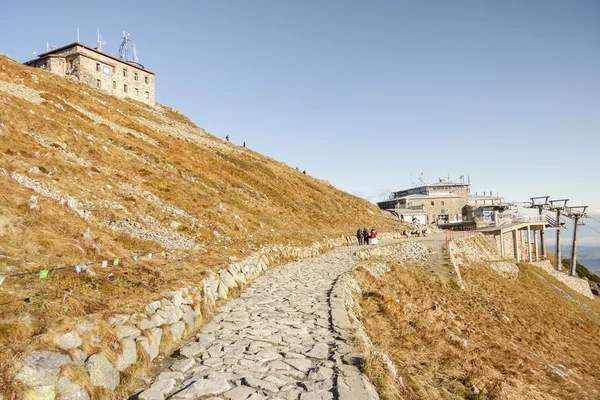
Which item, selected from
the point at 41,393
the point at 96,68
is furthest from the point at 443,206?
the point at 41,393

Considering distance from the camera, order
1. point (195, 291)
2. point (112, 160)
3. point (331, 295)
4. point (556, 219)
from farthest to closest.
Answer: point (556, 219) < point (112, 160) < point (331, 295) < point (195, 291)

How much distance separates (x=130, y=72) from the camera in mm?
73188

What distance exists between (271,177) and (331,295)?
138 ft

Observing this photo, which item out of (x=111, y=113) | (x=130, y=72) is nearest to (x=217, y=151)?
(x=111, y=113)

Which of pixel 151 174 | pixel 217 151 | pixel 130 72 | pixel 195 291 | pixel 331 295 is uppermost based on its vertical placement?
pixel 130 72

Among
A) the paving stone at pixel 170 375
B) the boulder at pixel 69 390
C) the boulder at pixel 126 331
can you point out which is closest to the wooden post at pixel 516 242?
the paving stone at pixel 170 375

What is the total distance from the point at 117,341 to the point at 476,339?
13.7 meters

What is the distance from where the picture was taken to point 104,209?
18.5 meters

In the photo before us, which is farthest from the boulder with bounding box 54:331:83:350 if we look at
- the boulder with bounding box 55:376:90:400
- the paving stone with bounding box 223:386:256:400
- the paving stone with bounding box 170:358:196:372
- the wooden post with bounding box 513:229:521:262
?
the wooden post with bounding box 513:229:521:262

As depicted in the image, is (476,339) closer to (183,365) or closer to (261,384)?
(261,384)

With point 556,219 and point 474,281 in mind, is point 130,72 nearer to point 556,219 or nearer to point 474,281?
point 474,281

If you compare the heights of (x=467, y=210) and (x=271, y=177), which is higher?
(x=271, y=177)

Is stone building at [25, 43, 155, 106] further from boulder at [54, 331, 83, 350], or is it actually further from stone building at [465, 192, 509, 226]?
stone building at [465, 192, 509, 226]

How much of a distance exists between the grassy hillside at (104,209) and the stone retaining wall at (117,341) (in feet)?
1.18
